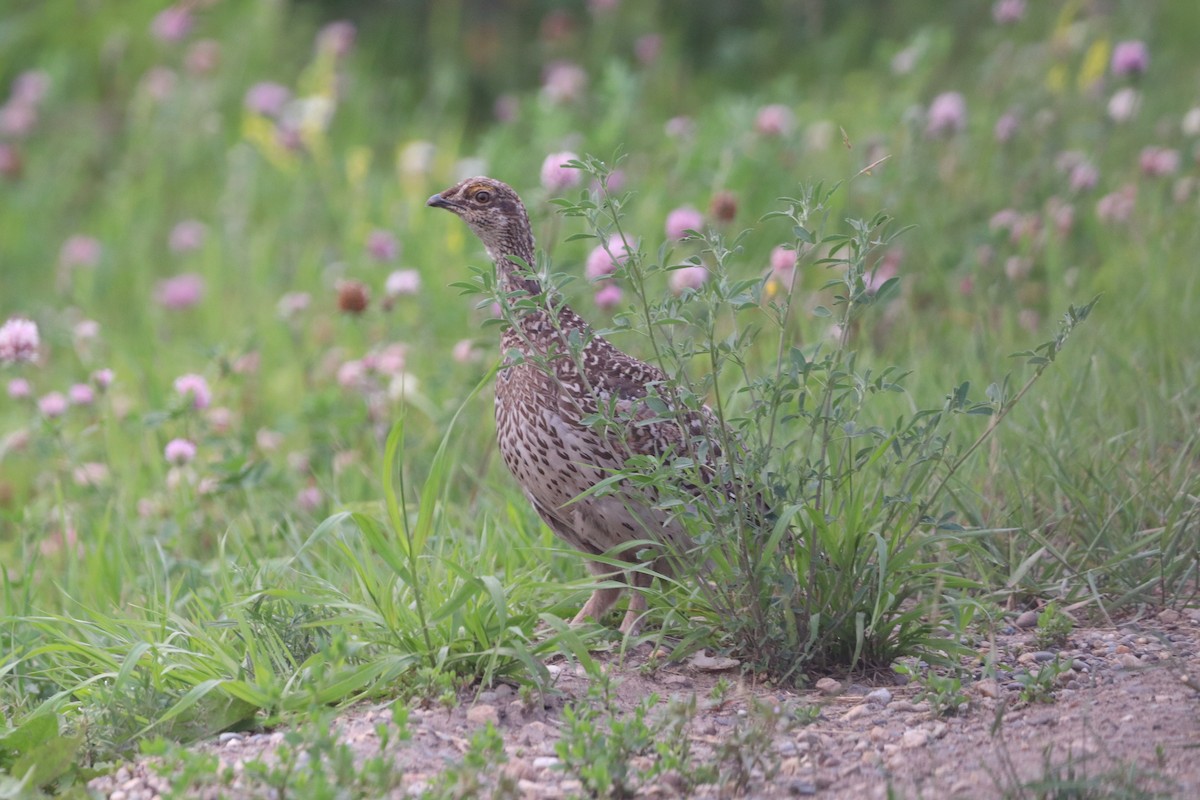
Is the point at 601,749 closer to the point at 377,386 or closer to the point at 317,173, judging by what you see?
the point at 377,386

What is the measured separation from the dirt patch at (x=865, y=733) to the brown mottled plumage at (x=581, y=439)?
1.09ft

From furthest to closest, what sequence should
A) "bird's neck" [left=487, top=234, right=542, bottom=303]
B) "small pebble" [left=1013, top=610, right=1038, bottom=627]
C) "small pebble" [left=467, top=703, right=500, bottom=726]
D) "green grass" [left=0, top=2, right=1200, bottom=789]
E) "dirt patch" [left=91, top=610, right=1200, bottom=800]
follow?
1. "bird's neck" [left=487, top=234, right=542, bottom=303]
2. "small pebble" [left=1013, top=610, right=1038, bottom=627]
3. "green grass" [left=0, top=2, right=1200, bottom=789]
4. "small pebble" [left=467, top=703, right=500, bottom=726]
5. "dirt patch" [left=91, top=610, right=1200, bottom=800]

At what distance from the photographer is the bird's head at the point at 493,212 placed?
400cm

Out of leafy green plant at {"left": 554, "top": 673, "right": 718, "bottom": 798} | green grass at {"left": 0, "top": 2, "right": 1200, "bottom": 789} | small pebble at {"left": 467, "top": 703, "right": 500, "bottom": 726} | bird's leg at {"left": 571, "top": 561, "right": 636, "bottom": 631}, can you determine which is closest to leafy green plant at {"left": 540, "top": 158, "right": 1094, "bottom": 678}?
green grass at {"left": 0, "top": 2, "right": 1200, "bottom": 789}

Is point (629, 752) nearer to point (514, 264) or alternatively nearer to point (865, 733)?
point (865, 733)

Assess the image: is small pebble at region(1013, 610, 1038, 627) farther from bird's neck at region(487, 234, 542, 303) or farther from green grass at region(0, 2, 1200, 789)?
bird's neck at region(487, 234, 542, 303)

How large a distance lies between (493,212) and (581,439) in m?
0.82

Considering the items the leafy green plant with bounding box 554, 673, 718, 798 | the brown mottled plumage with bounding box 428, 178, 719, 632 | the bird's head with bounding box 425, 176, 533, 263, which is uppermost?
the bird's head with bounding box 425, 176, 533, 263

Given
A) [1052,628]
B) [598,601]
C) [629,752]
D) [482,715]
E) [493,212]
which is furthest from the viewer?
[493,212]

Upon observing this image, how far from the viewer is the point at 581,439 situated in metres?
3.51

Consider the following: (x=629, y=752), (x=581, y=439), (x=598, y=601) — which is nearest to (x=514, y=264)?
(x=581, y=439)

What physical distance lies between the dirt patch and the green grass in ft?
0.37

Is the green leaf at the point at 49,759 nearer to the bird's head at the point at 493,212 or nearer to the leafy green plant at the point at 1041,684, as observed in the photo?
the bird's head at the point at 493,212

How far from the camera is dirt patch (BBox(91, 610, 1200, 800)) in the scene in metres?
2.76
